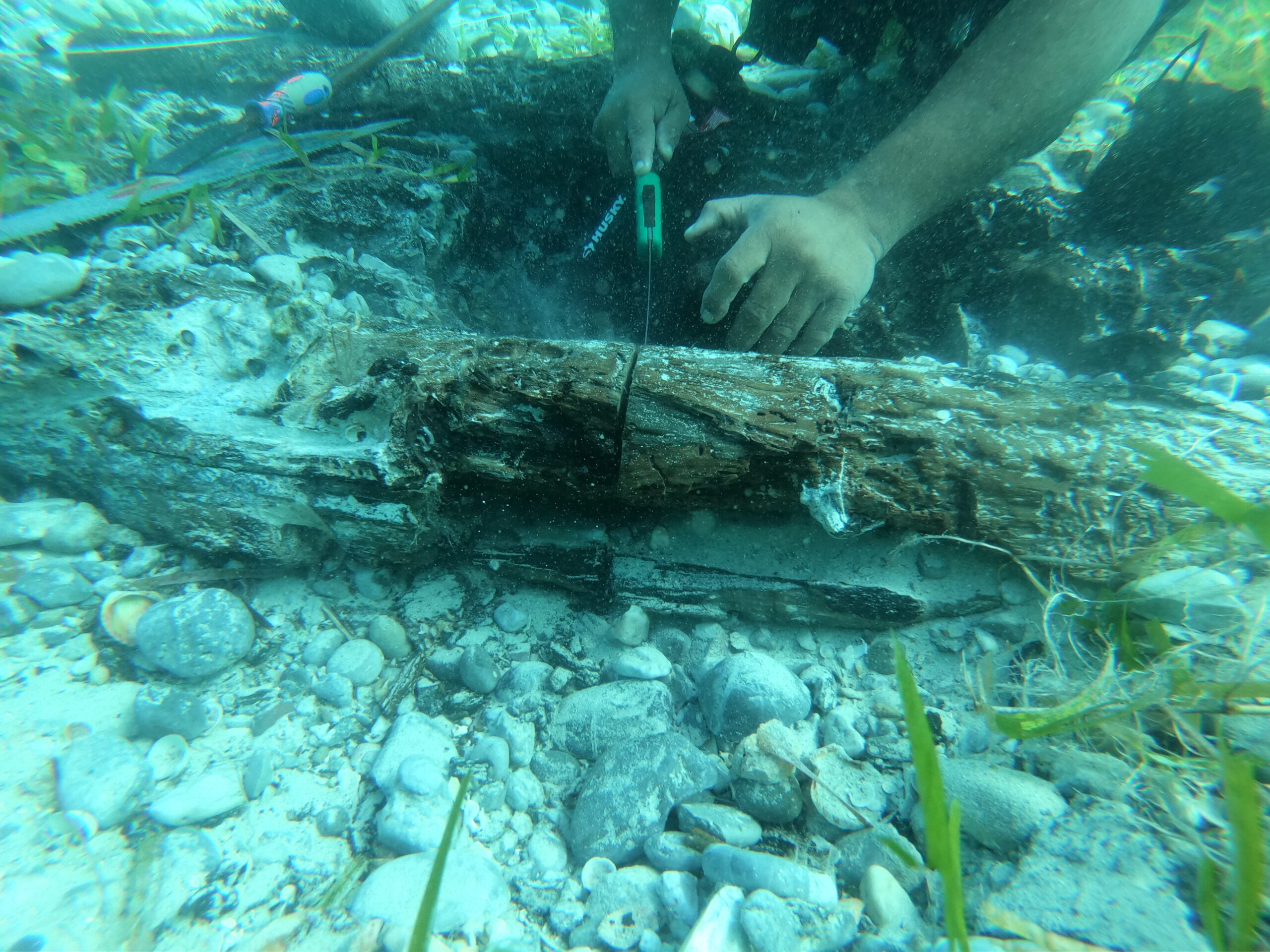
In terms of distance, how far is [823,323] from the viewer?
178 centimetres

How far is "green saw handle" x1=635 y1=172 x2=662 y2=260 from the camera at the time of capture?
6.47 feet

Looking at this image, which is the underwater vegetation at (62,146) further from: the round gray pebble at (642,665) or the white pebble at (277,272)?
the round gray pebble at (642,665)

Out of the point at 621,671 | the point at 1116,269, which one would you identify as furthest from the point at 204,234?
the point at 1116,269

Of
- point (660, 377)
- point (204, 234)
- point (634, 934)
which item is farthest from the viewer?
point (204, 234)

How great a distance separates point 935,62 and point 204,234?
3.83 meters

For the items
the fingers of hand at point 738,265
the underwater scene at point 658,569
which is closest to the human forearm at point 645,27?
the underwater scene at point 658,569

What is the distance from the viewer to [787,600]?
151 centimetres

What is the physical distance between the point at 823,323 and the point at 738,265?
41cm

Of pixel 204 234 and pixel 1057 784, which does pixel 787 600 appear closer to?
pixel 1057 784

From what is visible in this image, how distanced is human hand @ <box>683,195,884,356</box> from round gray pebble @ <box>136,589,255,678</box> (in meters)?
1.78

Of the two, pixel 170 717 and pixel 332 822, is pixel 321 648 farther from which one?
pixel 332 822

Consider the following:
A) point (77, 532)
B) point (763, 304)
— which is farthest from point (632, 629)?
point (77, 532)

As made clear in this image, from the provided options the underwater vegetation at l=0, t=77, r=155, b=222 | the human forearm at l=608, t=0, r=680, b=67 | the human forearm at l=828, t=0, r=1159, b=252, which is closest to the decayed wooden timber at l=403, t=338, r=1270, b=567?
the human forearm at l=828, t=0, r=1159, b=252

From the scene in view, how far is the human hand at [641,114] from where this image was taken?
7.52 ft
